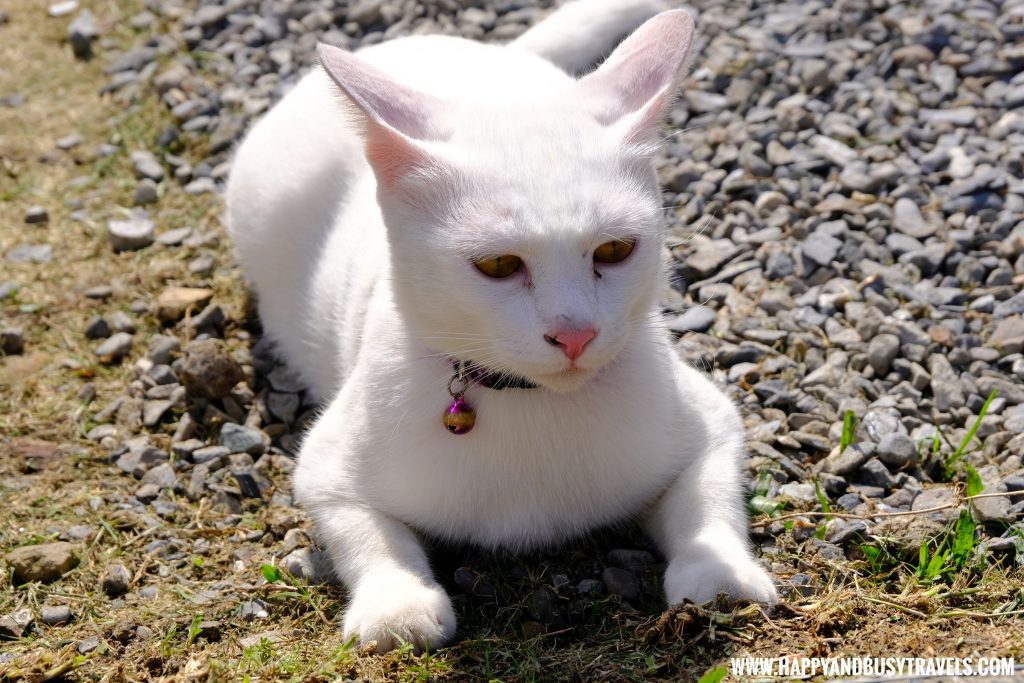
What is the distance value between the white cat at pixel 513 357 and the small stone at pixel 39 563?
0.68m

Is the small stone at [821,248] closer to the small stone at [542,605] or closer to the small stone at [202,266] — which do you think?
the small stone at [542,605]

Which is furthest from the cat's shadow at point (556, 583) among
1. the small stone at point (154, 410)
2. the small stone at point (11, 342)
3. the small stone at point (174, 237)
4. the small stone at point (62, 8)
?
the small stone at point (62, 8)

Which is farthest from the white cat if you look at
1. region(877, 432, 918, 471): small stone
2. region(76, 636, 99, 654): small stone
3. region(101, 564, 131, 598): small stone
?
region(76, 636, 99, 654): small stone

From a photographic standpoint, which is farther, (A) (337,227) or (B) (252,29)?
(B) (252,29)

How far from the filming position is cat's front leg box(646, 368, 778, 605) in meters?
2.66

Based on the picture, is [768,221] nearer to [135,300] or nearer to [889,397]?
[889,397]

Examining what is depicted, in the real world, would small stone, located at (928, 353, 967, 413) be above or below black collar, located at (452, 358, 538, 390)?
below

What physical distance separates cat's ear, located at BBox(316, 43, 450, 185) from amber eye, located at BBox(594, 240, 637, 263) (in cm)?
43

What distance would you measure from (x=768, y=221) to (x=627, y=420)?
168 centimetres

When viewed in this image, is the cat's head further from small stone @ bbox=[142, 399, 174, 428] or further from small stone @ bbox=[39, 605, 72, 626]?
small stone @ bbox=[142, 399, 174, 428]

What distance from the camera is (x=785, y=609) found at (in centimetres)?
Answer: 267

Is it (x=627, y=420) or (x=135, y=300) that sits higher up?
(x=627, y=420)

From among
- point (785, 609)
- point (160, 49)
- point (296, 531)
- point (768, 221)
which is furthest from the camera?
point (160, 49)

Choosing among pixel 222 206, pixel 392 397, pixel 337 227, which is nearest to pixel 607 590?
pixel 392 397
